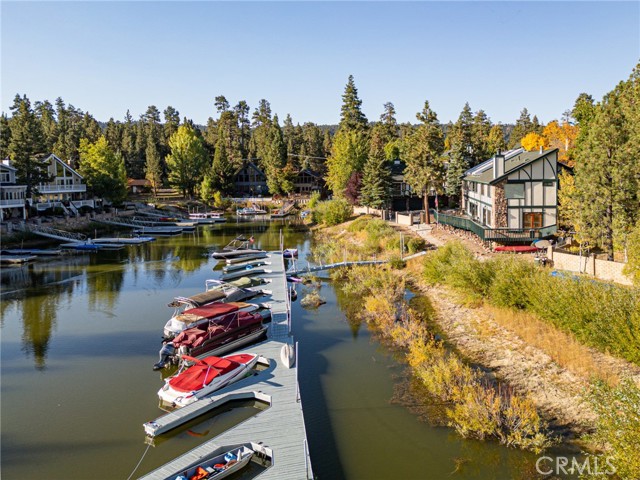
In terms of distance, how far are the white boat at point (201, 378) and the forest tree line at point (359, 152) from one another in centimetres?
2100

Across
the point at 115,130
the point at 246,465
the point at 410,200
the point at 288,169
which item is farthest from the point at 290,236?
the point at 115,130

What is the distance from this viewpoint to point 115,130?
11231cm

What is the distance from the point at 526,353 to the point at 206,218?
7131cm

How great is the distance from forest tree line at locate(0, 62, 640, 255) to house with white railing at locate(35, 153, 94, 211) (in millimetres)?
1945

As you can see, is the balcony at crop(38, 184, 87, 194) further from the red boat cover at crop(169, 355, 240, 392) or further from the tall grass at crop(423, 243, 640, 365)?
the tall grass at crop(423, 243, 640, 365)

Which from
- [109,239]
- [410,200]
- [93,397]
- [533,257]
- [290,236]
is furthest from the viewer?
[410,200]

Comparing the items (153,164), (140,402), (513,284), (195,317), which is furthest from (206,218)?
(140,402)

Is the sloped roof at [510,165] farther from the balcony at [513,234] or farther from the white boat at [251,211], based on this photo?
the white boat at [251,211]

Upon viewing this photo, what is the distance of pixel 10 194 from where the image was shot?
6200cm

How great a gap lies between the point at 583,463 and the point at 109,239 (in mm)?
58294

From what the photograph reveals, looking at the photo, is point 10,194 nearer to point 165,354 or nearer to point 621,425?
point 165,354

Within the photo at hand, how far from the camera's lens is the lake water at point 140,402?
15.3 m

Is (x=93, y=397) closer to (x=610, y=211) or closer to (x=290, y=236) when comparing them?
(x=610, y=211)

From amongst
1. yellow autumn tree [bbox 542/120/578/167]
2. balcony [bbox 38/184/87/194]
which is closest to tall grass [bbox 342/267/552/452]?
yellow autumn tree [bbox 542/120/578/167]
